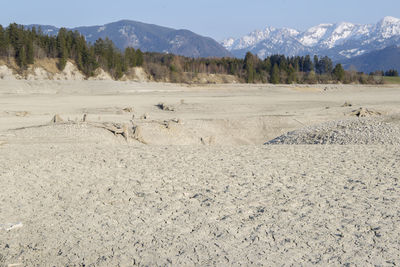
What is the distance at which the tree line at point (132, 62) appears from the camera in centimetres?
5712

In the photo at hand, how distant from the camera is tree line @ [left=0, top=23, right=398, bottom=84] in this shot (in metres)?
57.1

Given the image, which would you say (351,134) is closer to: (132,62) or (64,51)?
(64,51)

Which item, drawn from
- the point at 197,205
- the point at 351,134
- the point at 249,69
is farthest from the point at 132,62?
the point at 197,205

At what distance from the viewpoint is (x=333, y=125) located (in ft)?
55.6

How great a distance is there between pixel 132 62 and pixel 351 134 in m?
57.3

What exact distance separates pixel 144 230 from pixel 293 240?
227 cm

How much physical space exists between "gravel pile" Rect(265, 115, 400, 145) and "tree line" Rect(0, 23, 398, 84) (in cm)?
4747

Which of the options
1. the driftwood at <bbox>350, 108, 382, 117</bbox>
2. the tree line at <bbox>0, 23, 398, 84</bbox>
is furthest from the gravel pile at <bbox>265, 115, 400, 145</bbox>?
the tree line at <bbox>0, 23, 398, 84</bbox>

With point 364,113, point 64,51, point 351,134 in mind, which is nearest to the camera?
point 351,134

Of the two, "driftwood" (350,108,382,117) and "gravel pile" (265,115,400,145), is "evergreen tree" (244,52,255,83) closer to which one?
"driftwood" (350,108,382,117)

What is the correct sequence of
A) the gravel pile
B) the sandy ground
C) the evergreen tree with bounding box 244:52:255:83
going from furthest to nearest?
1. the evergreen tree with bounding box 244:52:255:83
2. the gravel pile
3. the sandy ground

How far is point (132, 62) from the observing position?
67.9 m

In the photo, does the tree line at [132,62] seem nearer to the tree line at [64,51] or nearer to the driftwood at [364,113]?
the tree line at [64,51]

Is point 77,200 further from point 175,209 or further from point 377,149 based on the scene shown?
point 377,149
